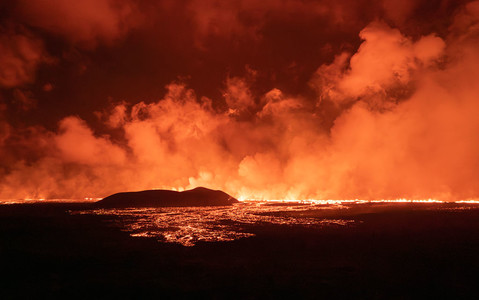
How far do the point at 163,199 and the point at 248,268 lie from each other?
151 metres

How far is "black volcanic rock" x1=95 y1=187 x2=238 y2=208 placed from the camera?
503 feet

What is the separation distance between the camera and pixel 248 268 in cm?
1884

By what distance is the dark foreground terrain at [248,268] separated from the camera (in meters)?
14.5

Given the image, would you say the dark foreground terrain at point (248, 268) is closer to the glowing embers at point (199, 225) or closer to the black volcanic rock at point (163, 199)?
the glowing embers at point (199, 225)

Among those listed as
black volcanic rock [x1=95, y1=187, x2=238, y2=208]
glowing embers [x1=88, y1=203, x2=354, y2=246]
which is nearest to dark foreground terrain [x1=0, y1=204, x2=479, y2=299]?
glowing embers [x1=88, y1=203, x2=354, y2=246]

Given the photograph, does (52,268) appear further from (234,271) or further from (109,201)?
(109,201)

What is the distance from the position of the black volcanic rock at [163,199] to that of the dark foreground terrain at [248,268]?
129m

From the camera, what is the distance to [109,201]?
154875 millimetres

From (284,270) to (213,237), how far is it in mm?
14954

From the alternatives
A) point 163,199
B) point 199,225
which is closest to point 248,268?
point 199,225

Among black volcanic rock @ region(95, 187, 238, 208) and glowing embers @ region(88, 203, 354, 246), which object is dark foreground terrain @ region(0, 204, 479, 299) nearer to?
glowing embers @ region(88, 203, 354, 246)

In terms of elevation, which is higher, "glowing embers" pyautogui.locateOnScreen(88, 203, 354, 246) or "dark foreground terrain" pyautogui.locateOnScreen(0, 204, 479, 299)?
"dark foreground terrain" pyautogui.locateOnScreen(0, 204, 479, 299)

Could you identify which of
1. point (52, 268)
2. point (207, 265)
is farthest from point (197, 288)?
point (52, 268)

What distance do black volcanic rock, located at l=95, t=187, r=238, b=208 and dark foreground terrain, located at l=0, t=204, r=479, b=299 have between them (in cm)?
12941
